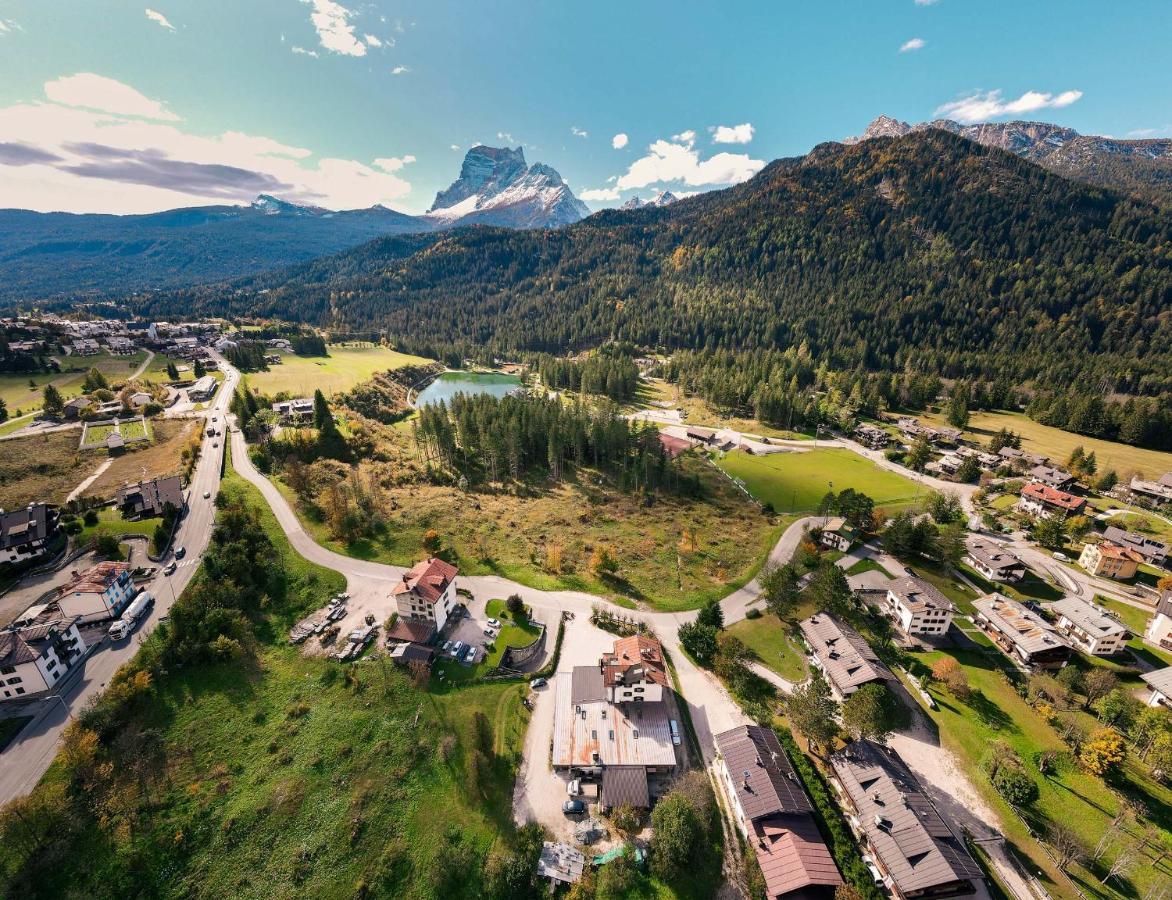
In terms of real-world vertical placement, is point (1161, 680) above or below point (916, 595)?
below

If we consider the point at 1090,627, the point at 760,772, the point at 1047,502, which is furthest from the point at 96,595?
the point at 1047,502

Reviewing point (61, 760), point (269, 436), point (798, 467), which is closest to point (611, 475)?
point (798, 467)

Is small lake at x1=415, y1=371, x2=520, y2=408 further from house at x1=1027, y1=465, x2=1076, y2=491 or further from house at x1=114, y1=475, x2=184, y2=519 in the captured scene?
house at x1=1027, y1=465, x2=1076, y2=491

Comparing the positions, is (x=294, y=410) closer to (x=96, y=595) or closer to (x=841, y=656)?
(x=96, y=595)

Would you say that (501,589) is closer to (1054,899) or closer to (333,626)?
(333,626)

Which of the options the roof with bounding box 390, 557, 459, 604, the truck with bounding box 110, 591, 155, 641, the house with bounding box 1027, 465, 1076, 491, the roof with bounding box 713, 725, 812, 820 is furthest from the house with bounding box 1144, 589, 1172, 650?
the truck with bounding box 110, 591, 155, 641

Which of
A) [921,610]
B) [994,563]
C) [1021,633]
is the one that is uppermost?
[994,563]

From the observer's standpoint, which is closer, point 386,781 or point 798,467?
point 386,781
